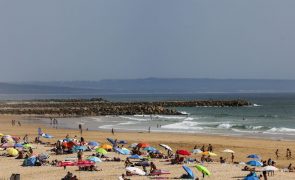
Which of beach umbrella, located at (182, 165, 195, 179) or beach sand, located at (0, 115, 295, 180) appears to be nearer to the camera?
beach umbrella, located at (182, 165, 195, 179)

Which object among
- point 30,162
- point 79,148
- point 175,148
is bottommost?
point 175,148

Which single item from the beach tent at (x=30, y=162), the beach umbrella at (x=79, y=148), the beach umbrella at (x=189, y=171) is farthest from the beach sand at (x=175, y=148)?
the beach umbrella at (x=189, y=171)

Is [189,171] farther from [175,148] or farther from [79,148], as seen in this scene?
[175,148]

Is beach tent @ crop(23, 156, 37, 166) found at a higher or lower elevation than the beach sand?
higher

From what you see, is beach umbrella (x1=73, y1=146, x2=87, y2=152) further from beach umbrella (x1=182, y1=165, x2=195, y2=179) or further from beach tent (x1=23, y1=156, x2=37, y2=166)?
beach umbrella (x1=182, y1=165, x2=195, y2=179)

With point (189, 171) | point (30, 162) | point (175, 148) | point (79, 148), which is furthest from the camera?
point (175, 148)

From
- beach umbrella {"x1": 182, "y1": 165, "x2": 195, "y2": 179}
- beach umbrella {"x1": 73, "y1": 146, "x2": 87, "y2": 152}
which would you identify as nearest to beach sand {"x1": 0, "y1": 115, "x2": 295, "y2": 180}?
beach umbrella {"x1": 73, "y1": 146, "x2": 87, "y2": 152}

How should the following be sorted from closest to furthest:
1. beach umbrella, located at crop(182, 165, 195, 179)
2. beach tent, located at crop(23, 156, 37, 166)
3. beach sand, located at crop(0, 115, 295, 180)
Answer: beach umbrella, located at crop(182, 165, 195, 179), beach sand, located at crop(0, 115, 295, 180), beach tent, located at crop(23, 156, 37, 166)

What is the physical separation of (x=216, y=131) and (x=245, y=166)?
1050 inches

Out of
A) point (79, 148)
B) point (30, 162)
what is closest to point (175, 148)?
point (79, 148)

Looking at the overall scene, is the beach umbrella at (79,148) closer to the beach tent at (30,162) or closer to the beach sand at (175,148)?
the beach sand at (175,148)

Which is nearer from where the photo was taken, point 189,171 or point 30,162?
point 189,171

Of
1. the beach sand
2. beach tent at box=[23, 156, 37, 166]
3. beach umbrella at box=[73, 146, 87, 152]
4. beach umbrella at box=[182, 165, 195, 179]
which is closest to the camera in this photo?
beach umbrella at box=[182, 165, 195, 179]

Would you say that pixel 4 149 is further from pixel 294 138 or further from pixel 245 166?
pixel 294 138
